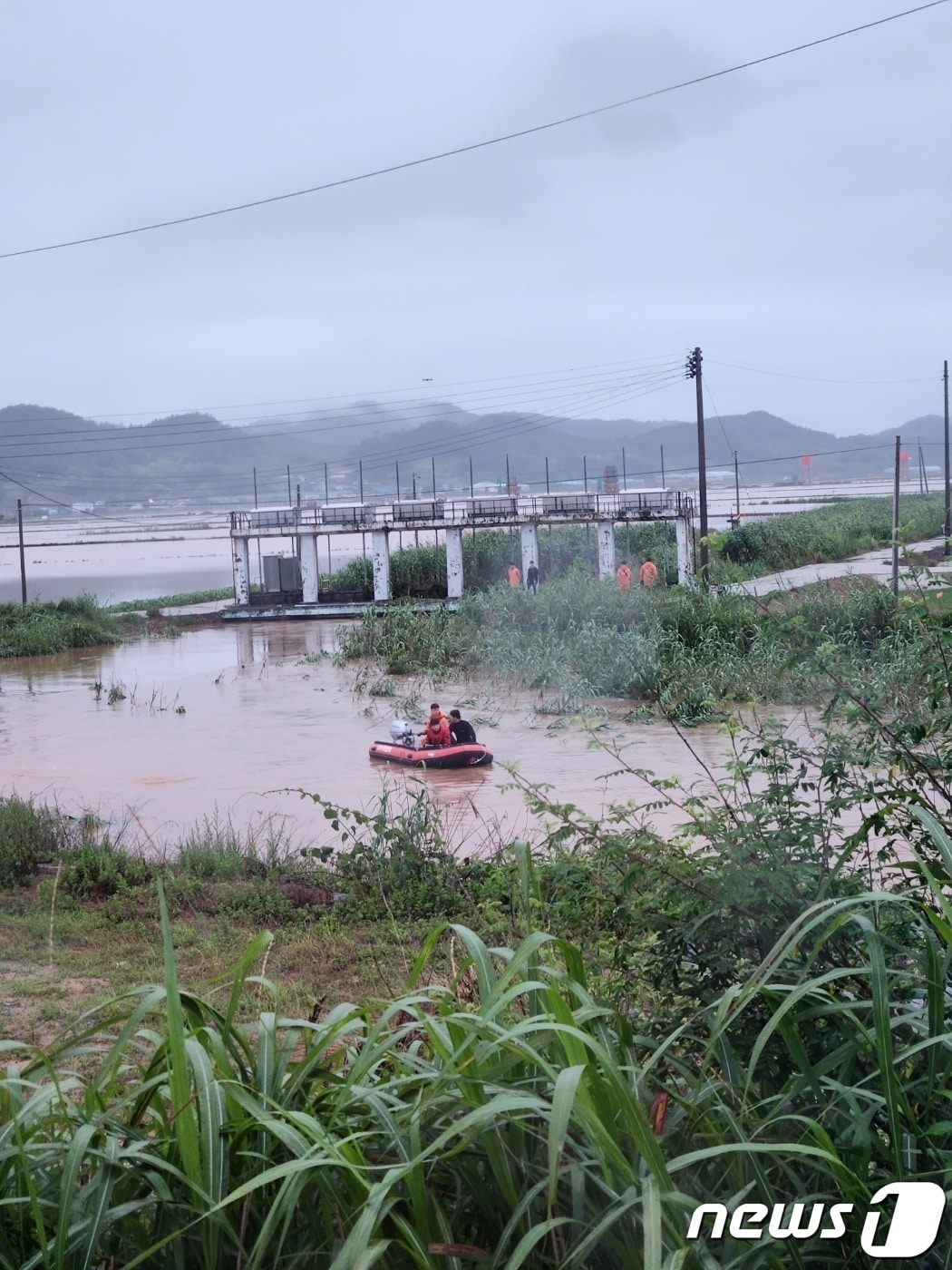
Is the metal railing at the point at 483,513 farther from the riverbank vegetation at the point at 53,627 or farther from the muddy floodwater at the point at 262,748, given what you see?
the muddy floodwater at the point at 262,748

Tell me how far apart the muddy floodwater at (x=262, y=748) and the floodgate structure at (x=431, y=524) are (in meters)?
14.2

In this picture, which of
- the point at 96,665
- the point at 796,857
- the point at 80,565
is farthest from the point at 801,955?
the point at 80,565

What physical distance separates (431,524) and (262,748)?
25.4 m

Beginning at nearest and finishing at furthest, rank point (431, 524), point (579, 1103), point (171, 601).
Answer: point (579, 1103) → point (431, 524) → point (171, 601)

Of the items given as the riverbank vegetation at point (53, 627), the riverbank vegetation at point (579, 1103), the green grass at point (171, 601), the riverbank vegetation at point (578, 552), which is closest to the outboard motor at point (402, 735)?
the riverbank vegetation at point (579, 1103)

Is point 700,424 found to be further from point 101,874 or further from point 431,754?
point 101,874

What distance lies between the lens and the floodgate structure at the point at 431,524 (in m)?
41.8

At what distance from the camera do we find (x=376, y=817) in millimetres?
8164

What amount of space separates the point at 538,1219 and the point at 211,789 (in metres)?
12.6

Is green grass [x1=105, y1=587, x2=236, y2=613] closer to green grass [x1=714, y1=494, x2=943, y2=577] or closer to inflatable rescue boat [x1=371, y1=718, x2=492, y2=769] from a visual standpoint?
green grass [x1=714, y1=494, x2=943, y2=577]

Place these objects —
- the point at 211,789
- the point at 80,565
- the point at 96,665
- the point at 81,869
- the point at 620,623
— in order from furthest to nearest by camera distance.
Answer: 1. the point at 80,565
2. the point at 96,665
3. the point at 620,623
4. the point at 211,789
5. the point at 81,869

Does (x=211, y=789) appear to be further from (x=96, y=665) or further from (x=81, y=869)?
(x=96, y=665)

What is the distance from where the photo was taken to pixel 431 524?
4250 centimetres

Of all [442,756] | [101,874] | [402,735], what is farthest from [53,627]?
[101,874]
